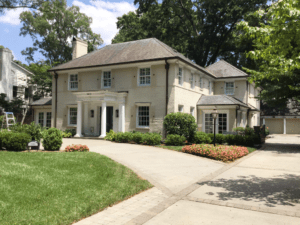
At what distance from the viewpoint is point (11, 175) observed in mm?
6953

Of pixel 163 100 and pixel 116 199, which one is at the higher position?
pixel 163 100

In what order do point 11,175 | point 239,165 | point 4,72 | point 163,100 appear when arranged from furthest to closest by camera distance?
1. point 4,72
2. point 163,100
3. point 239,165
4. point 11,175

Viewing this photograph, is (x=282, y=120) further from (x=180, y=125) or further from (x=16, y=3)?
(x=16, y=3)

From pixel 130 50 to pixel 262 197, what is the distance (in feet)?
59.5

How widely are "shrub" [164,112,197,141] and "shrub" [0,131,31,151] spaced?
9318 millimetres

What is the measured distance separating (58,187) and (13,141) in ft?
19.8

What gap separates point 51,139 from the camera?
12.3 metres

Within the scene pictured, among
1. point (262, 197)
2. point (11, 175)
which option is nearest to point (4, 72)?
point (11, 175)

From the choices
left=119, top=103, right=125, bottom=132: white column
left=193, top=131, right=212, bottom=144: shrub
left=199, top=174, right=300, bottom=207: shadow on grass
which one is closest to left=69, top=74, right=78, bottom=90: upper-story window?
left=119, top=103, right=125, bottom=132: white column

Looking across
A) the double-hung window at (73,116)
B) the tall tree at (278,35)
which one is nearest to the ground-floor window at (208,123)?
the double-hung window at (73,116)

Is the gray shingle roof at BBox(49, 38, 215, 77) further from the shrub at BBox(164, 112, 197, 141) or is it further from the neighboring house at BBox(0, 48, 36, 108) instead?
the neighboring house at BBox(0, 48, 36, 108)

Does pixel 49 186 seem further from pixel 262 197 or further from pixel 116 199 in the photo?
pixel 262 197

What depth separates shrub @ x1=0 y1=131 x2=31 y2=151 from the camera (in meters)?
11.2

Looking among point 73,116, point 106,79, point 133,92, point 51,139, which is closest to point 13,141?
point 51,139
